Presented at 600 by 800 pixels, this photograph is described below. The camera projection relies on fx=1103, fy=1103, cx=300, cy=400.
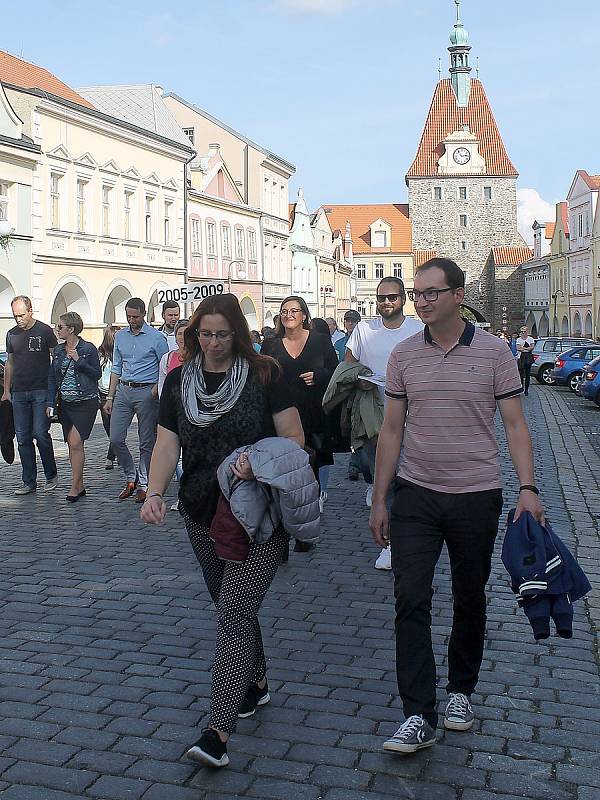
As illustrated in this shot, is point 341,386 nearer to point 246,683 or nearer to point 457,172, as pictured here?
point 246,683

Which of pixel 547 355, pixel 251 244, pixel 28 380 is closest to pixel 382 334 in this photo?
pixel 28 380

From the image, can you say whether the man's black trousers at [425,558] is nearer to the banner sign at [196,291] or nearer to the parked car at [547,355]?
the banner sign at [196,291]

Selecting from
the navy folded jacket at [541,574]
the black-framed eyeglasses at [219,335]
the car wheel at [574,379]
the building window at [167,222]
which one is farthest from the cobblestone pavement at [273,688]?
the building window at [167,222]

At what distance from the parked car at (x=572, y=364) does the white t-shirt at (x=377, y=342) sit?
29749 mm

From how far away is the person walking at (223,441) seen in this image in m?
4.29

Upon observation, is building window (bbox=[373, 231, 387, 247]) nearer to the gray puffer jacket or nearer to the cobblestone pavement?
the cobblestone pavement

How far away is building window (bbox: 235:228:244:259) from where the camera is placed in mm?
52781

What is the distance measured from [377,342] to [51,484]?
508cm

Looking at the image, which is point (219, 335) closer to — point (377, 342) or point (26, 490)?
point (377, 342)

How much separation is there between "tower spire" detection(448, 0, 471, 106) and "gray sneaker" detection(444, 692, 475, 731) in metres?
102

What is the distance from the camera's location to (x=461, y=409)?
439 cm

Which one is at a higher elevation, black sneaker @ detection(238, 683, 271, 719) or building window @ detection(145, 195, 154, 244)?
building window @ detection(145, 195, 154, 244)

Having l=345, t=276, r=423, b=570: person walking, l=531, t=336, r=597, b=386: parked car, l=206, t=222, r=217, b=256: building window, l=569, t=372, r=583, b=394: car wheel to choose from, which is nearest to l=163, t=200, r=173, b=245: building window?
l=206, t=222, r=217, b=256: building window

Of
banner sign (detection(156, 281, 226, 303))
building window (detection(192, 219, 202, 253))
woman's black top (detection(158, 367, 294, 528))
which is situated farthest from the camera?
building window (detection(192, 219, 202, 253))
